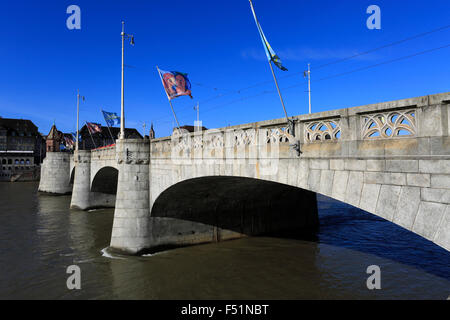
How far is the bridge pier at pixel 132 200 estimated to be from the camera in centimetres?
1650

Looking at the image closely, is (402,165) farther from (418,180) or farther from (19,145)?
(19,145)

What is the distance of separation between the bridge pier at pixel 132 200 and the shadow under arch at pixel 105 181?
14.2 meters

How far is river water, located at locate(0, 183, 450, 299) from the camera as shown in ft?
39.2

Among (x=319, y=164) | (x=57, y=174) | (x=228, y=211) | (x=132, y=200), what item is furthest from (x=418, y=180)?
(x=57, y=174)

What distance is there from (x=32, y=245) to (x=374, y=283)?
20.1 m

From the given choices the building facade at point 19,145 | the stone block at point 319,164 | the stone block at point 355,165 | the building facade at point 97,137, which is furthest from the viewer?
A: the building facade at point 97,137

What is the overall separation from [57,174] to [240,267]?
4323cm

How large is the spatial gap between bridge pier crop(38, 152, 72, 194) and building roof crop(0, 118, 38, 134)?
52.7 meters

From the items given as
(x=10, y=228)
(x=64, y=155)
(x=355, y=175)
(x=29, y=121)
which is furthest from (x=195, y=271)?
(x=29, y=121)

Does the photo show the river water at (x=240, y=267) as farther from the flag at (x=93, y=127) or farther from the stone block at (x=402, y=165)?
the flag at (x=93, y=127)

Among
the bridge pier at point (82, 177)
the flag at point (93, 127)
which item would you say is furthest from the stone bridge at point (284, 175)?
the bridge pier at point (82, 177)

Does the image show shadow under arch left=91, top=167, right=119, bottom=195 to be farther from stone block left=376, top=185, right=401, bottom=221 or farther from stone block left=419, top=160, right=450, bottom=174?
stone block left=419, top=160, right=450, bottom=174

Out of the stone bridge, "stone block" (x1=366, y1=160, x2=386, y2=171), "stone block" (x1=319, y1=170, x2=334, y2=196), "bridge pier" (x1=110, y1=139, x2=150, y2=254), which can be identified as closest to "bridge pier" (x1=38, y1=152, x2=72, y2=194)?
the stone bridge

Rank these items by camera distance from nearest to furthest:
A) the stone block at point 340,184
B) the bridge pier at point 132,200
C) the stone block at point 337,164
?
the stone block at point 340,184
the stone block at point 337,164
the bridge pier at point 132,200
